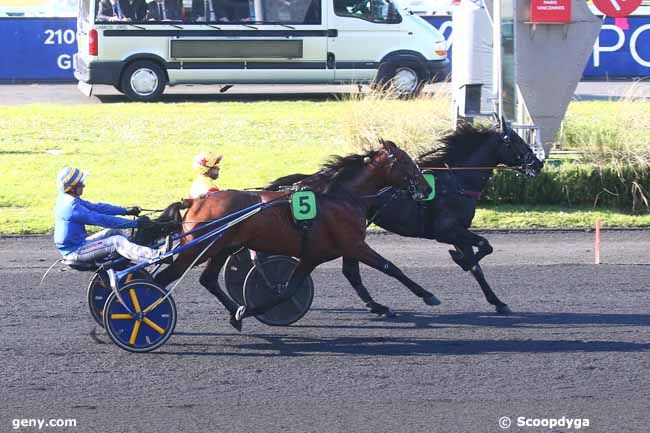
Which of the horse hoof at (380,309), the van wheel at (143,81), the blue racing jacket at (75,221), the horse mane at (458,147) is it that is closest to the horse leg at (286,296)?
the horse hoof at (380,309)

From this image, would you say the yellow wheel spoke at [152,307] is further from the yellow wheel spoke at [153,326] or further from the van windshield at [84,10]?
the van windshield at [84,10]

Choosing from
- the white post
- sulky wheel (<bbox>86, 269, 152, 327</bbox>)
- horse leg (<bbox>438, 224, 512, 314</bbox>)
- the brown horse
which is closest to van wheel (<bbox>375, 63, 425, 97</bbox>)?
the white post

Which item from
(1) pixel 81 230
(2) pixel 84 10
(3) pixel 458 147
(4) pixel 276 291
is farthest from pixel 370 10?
(1) pixel 81 230

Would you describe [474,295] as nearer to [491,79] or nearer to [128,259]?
[128,259]

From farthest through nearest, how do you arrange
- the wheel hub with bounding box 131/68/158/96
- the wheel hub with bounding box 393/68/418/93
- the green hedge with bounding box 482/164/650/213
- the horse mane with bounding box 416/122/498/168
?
1. the wheel hub with bounding box 393/68/418/93
2. the wheel hub with bounding box 131/68/158/96
3. the green hedge with bounding box 482/164/650/213
4. the horse mane with bounding box 416/122/498/168

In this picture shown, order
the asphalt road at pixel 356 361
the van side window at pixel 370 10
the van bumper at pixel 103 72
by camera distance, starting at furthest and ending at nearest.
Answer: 1. the van side window at pixel 370 10
2. the van bumper at pixel 103 72
3. the asphalt road at pixel 356 361

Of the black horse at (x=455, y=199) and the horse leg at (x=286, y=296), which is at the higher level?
the black horse at (x=455, y=199)

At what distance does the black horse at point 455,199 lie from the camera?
9.09 meters

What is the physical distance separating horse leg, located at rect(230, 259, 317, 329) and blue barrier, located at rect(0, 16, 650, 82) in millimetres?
17811

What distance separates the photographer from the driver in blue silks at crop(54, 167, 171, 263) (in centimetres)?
781

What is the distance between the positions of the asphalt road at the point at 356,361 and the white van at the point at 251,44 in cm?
1109

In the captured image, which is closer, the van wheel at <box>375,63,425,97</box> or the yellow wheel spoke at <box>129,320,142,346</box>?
the yellow wheel spoke at <box>129,320,142,346</box>

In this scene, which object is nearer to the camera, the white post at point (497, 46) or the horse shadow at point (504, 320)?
the horse shadow at point (504, 320)

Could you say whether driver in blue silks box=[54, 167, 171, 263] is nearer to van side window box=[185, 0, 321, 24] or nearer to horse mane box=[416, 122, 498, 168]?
horse mane box=[416, 122, 498, 168]
